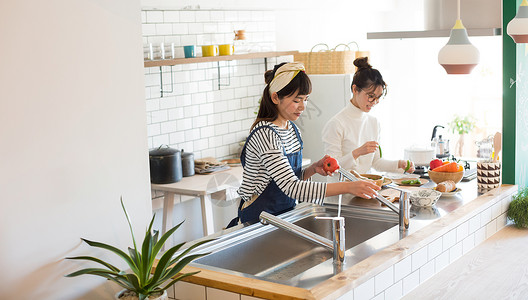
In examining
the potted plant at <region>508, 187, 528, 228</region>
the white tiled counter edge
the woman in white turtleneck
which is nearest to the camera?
the white tiled counter edge

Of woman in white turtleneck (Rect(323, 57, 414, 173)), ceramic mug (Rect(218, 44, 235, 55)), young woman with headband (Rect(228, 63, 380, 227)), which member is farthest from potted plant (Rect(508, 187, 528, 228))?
ceramic mug (Rect(218, 44, 235, 55))

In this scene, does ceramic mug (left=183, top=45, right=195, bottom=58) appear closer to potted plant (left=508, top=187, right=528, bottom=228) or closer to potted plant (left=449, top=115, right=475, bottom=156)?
potted plant (left=508, top=187, right=528, bottom=228)

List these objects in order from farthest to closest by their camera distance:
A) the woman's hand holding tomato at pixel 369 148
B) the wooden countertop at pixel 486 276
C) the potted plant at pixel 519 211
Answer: the woman's hand holding tomato at pixel 369 148 < the potted plant at pixel 519 211 < the wooden countertop at pixel 486 276

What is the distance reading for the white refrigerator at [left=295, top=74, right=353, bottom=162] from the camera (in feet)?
20.2

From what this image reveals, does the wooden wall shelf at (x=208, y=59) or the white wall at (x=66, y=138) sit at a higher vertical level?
the wooden wall shelf at (x=208, y=59)

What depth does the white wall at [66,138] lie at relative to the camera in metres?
2.12

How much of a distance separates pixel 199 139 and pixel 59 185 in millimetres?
3645

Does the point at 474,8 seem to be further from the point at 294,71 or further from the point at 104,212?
the point at 104,212

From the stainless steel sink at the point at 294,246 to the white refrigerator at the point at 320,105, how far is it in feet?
9.62

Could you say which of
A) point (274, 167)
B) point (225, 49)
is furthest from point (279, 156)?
point (225, 49)

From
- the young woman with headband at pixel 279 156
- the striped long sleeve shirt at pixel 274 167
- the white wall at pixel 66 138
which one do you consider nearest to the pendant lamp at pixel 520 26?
the young woman with headband at pixel 279 156

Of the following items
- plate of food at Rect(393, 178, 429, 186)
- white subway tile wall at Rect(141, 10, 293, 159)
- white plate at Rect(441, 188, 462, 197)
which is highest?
white subway tile wall at Rect(141, 10, 293, 159)

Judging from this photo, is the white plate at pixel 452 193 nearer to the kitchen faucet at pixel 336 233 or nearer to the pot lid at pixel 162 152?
the kitchen faucet at pixel 336 233

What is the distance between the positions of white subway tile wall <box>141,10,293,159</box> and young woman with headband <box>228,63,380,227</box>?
2.08 m
